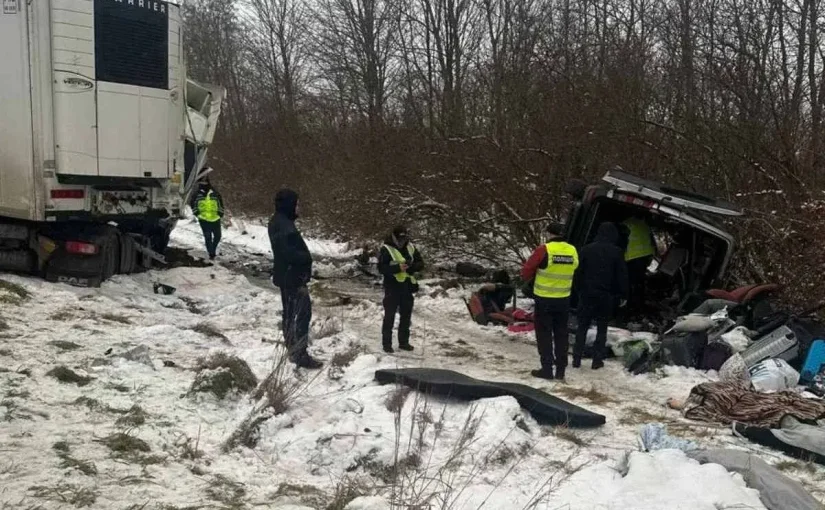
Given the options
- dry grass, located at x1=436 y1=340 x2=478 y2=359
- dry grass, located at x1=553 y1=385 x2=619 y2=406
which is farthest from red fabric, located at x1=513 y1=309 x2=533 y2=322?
dry grass, located at x1=553 y1=385 x2=619 y2=406

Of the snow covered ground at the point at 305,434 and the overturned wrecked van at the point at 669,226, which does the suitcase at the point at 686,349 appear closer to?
the snow covered ground at the point at 305,434

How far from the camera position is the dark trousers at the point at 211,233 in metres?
13.6

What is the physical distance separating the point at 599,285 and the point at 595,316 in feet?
1.23

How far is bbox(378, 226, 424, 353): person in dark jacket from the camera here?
7.75 metres

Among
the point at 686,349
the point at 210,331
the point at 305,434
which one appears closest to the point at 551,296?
the point at 686,349

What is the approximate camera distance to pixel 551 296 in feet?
23.4

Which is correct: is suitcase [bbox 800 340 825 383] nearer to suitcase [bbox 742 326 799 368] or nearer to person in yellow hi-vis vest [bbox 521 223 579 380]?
suitcase [bbox 742 326 799 368]

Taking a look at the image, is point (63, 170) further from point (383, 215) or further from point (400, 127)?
point (400, 127)

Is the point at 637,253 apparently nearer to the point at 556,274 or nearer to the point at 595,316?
the point at 595,316

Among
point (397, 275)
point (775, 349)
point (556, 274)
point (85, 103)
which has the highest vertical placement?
point (85, 103)

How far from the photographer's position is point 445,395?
547cm

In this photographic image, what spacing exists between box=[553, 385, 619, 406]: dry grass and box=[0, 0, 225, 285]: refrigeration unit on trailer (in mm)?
5747

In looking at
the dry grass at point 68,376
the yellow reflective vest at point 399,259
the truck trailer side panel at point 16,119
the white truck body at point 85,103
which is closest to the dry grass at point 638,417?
the yellow reflective vest at point 399,259

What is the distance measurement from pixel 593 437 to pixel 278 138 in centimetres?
2080
